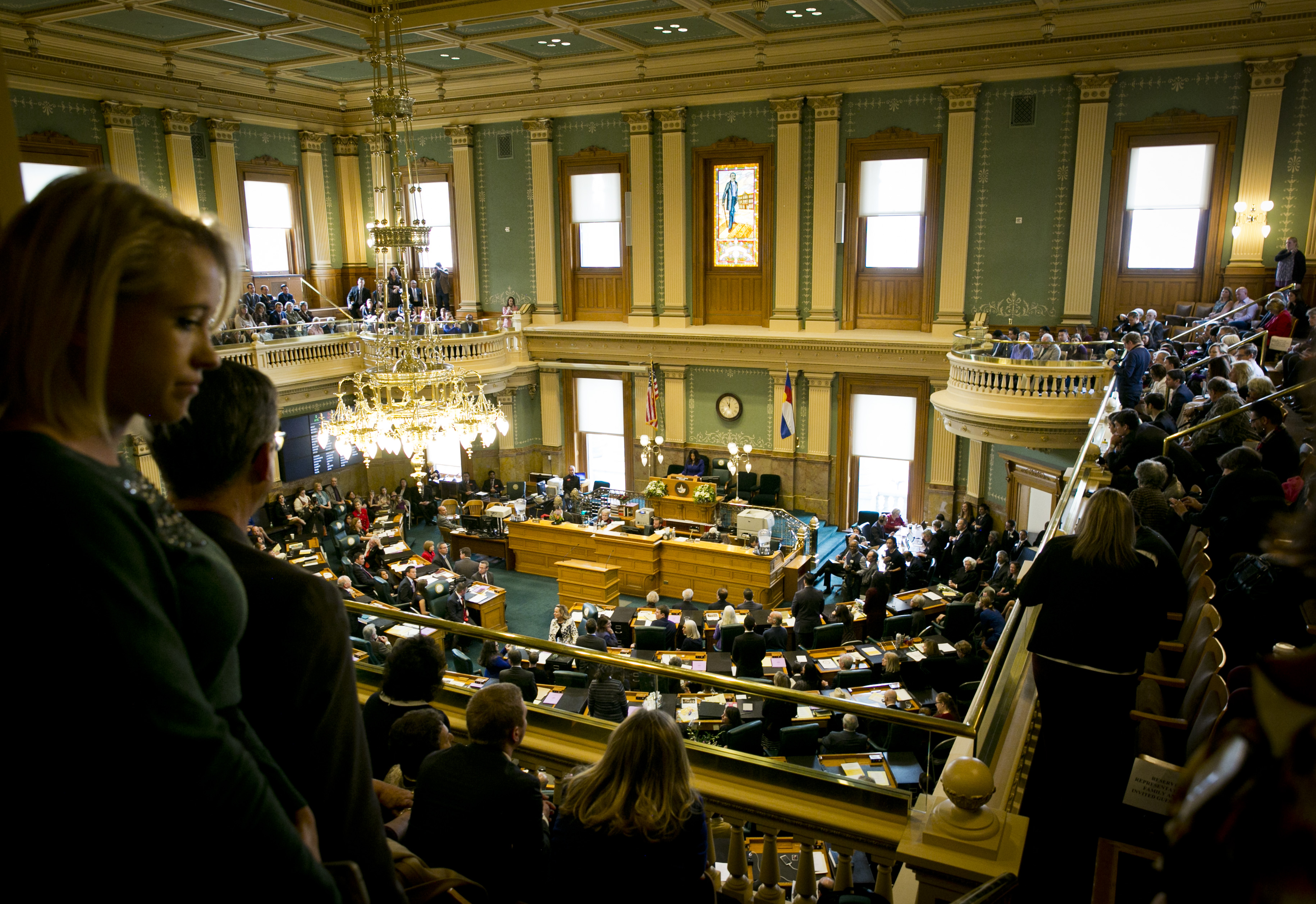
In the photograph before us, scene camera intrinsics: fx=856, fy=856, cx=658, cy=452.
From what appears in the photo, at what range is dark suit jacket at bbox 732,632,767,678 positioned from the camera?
8906 mm

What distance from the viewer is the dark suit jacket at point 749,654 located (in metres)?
8.91

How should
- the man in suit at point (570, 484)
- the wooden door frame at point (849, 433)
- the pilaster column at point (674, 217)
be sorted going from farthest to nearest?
the man in suit at point (570, 484)
the pilaster column at point (674, 217)
the wooden door frame at point (849, 433)

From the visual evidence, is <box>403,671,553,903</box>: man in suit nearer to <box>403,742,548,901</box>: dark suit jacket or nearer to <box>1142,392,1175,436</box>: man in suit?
<box>403,742,548,901</box>: dark suit jacket

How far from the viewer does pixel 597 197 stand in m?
18.0

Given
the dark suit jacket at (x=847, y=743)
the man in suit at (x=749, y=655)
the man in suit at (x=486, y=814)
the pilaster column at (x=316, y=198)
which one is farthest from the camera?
the pilaster column at (x=316, y=198)

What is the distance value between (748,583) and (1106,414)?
572cm

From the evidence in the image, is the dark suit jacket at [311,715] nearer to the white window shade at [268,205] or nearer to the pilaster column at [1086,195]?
the pilaster column at [1086,195]

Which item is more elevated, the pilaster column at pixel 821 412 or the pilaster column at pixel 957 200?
the pilaster column at pixel 957 200

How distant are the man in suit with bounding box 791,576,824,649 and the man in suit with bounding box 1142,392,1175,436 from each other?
4651mm

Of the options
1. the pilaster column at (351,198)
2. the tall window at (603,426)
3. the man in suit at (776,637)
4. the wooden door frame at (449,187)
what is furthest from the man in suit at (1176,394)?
the pilaster column at (351,198)

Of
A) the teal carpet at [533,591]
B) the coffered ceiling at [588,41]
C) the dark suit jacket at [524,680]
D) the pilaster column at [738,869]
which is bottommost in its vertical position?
the teal carpet at [533,591]

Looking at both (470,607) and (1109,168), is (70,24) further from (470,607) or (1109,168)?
(1109,168)

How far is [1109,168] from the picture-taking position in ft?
45.3

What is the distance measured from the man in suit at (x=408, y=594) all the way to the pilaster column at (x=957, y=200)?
10.1 meters
